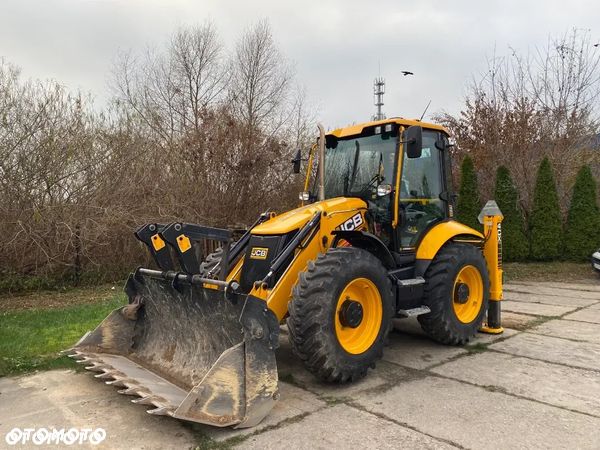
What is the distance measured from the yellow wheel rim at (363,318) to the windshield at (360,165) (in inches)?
47.0

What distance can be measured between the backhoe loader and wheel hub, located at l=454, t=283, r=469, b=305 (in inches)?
0.4

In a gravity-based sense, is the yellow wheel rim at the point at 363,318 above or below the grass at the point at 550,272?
above

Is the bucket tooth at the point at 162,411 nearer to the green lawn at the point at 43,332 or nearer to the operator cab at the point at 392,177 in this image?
the green lawn at the point at 43,332

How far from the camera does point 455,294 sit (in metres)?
5.62

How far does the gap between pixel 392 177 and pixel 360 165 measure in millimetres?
413

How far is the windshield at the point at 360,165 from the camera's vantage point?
5.27 meters

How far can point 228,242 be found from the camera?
4.44 m

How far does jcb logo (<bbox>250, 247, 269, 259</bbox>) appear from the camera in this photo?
4.65 m

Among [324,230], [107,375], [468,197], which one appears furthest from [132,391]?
[468,197]

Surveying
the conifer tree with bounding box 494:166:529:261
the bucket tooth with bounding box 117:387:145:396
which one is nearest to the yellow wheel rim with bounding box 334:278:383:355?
the bucket tooth with bounding box 117:387:145:396

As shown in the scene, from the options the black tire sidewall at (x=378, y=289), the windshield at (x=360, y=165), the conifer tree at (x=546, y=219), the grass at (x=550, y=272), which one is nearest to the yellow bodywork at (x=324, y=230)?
the windshield at (x=360, y=165)

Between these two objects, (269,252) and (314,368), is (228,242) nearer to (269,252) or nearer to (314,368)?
(269,252)

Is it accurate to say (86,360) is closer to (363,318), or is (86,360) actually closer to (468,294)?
(363,318)

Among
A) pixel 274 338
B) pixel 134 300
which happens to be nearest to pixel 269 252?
pixel 274 338
